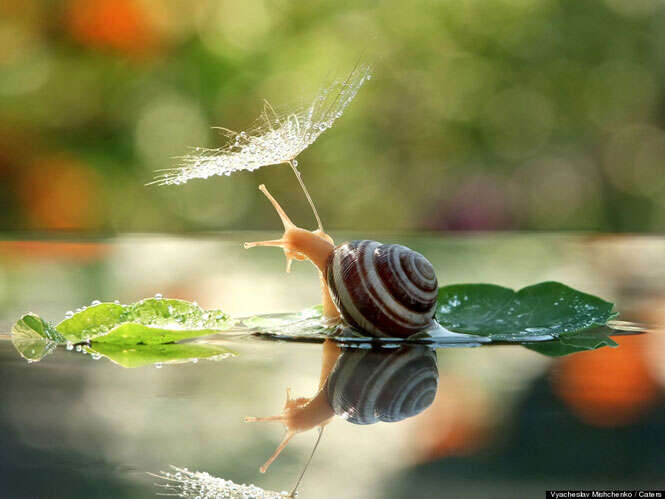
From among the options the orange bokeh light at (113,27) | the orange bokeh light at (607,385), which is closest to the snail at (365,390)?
the orange bokeh light at (607,385)

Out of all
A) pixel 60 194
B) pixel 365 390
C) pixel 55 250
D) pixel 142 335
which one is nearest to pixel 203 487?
pixel 365 390

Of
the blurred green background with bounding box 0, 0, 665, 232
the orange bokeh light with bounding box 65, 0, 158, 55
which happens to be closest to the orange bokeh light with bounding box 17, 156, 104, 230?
the blurred green background with bounding box 0, 0, 665, 232

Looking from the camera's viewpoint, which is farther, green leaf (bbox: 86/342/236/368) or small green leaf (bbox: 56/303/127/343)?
small green leaf (bbox: 56/303/127/343)

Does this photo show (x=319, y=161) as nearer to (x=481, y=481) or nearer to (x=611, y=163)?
(x=611, y=163)

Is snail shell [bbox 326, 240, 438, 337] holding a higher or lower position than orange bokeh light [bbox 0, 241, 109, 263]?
lower

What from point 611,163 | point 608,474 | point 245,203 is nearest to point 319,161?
point 245,203

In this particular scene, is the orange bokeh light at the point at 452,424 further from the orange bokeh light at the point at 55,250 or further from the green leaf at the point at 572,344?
the orange bokeh light at the point at 55,250

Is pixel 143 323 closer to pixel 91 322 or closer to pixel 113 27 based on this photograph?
pixel 91 322

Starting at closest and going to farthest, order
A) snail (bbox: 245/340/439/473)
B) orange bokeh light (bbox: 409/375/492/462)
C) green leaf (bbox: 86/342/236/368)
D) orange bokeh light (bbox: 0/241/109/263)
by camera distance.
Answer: orange bokeh light (bbox: 409/375/492/462) → snail (bbox: 245/340/439/473) → green leaf (bbox: 86/342/236/368) → orange bokeh light (bbox: 0/241/109/263)

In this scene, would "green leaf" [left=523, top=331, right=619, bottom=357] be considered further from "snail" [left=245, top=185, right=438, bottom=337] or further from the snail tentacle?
the snail tentacle
